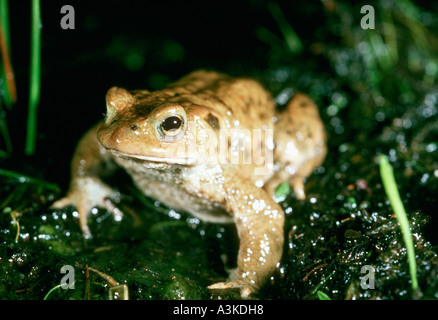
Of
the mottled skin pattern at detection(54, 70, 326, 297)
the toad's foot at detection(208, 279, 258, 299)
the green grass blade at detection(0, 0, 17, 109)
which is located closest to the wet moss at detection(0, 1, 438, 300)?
the toad's foot at detection(208, 279, 258, 299)

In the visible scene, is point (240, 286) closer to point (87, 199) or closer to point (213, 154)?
point (213, 154)

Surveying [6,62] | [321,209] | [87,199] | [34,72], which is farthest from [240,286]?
[6,62]

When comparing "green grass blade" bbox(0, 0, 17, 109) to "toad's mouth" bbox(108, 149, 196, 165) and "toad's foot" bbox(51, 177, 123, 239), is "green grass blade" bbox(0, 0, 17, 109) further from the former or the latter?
"toad's mouth" bbox(108, 149, 196, 165)

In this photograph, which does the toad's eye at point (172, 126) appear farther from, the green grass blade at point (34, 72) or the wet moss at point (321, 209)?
the green grass blade at point (34, 72)

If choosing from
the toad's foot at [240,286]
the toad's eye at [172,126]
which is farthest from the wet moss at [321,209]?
the toad's eye at [172,126]

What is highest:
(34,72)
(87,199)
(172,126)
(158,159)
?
(34,72)
